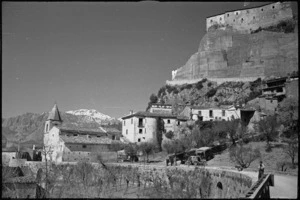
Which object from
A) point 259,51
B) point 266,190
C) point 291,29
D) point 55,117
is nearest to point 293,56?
point 259,51

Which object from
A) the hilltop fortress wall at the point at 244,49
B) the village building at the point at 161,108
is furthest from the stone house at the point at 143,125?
the hilltop fortress wall at the point at 244,49

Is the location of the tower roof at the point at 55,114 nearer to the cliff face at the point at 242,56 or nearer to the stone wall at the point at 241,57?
the stone wall at the point at 241,57

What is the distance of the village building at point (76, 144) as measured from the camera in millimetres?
40781

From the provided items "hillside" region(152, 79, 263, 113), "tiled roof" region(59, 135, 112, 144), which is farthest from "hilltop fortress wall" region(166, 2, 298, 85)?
"tiled roof" region(59, 135, 112, 144)

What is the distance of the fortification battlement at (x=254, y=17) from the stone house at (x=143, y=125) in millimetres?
49028

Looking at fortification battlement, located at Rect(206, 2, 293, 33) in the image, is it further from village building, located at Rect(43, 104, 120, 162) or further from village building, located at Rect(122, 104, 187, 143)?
village building, located at Rect(43, 104, 120, 162)

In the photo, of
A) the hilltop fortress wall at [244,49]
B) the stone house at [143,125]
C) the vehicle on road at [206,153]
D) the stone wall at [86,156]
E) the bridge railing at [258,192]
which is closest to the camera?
the bridge railing at [258,192]

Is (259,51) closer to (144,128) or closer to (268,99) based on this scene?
(268,99)

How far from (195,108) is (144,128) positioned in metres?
11.6

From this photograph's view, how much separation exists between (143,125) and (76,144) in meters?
13.0

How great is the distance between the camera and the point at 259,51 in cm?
7325

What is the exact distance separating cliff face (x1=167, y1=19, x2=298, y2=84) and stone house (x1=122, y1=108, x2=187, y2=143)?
25.1 metres

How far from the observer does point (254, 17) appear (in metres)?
85.9

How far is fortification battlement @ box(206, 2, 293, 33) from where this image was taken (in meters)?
81.8
